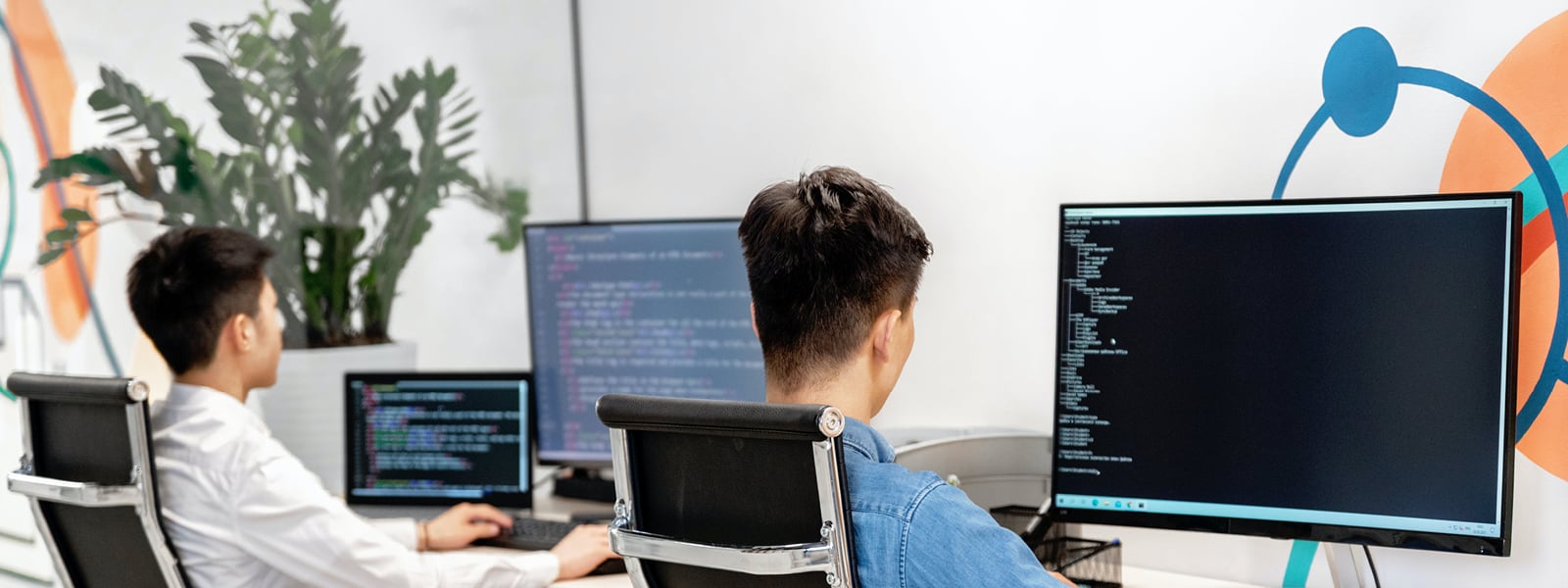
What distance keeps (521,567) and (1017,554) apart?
1058mm

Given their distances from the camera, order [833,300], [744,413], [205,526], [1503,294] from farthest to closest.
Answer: [205,526] < [1503,294] < [833,300] < [744,413]

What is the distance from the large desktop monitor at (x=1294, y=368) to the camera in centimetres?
136

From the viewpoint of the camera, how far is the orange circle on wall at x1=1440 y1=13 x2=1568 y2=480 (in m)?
1.44

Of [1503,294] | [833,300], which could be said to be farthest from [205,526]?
[1503,294]

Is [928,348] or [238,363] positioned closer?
[238,363]

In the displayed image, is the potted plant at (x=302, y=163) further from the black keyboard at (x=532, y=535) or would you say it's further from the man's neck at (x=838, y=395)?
the man's neck at (x=838, y=395)

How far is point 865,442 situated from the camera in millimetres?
1143

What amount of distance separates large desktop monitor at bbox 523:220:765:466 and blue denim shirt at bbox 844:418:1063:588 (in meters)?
1.17

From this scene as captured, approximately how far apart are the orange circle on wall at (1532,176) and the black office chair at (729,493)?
96 centimetres

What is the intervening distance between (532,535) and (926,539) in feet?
4.04

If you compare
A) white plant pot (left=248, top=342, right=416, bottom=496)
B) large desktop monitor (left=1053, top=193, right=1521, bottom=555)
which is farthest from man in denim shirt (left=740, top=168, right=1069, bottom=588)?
white plant pot (left=248, top=342, right=416, bottom=496)

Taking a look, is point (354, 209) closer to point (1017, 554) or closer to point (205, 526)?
point (205, 526)

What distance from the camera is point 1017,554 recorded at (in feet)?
3.45

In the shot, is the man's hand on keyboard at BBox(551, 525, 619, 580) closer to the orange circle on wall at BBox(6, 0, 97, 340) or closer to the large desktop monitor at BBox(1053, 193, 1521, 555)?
the large desktop monitor at BBox(1053, 193, 1521, 555)
